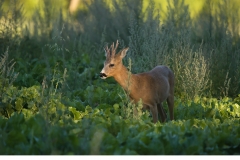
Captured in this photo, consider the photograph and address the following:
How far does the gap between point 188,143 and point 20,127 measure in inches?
A: 65.8

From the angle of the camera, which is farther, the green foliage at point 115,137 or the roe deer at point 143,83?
the roe deer at point 143,83

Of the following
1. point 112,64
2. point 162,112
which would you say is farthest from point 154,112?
point 112,64

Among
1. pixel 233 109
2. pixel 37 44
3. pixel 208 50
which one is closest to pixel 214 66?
pixel 208 50

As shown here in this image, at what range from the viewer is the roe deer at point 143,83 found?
26.6ft

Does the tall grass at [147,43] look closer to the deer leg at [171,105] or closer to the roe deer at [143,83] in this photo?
the roe deer at [143,83]

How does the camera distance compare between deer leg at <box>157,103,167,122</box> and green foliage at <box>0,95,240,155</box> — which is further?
deer leg at <box>157,103,167,122</box>

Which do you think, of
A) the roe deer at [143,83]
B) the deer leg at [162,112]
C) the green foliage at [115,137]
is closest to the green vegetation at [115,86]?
the green foliage at [115,137]

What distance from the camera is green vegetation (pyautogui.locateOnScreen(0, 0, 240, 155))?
210 inches

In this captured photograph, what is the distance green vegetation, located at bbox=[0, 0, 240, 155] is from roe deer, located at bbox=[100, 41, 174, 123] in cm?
29

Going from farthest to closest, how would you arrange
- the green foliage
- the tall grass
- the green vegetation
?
1. the tall grass
2. the green vegetation
3. the green foliage

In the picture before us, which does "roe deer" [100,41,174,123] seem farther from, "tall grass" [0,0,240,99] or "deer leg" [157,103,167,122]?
"tall grass" [0,0,240,99]

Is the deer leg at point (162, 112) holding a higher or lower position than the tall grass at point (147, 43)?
lower

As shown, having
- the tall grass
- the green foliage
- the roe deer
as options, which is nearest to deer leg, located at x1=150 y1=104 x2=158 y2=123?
the roe deer

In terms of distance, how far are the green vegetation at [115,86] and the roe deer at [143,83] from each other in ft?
0.95
